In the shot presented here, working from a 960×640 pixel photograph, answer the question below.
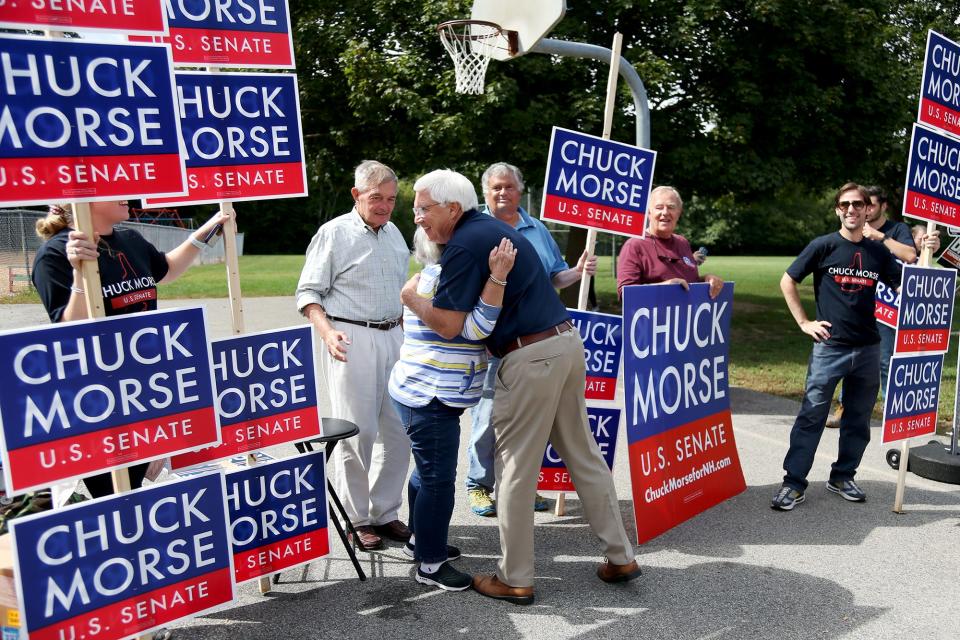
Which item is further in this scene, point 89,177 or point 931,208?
point 931,208

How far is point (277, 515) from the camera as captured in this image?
354 centimetres

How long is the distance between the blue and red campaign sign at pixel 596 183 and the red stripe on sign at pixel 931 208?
5.40 feet

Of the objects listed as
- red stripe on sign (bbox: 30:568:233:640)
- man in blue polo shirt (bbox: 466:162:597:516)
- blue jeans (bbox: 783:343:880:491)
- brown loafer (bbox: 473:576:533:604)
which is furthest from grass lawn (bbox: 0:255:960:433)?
red stripe on sign (bbox: 30:568:233:640)

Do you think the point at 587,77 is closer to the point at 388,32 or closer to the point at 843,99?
the point at 388,32

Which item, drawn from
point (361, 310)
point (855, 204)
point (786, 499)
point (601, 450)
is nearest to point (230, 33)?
point (361, 310)

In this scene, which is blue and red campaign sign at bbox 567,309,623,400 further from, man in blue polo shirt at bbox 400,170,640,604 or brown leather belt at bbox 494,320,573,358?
brown leather belt at bbox 494,320,573,358

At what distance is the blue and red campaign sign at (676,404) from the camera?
168 inches

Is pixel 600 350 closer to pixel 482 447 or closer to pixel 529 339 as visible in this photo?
pixel 482 447

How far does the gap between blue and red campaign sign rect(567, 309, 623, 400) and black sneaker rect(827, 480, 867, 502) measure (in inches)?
64.8

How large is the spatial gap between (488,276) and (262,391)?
1149mm

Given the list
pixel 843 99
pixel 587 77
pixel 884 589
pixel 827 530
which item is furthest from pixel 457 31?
pixel 843 99

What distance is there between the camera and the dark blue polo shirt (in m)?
3.30

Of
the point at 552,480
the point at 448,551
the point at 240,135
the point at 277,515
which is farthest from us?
the point at 552,480

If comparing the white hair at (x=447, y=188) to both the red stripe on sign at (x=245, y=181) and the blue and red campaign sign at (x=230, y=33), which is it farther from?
the blue and red campaign sign at (x=230, y=33)
